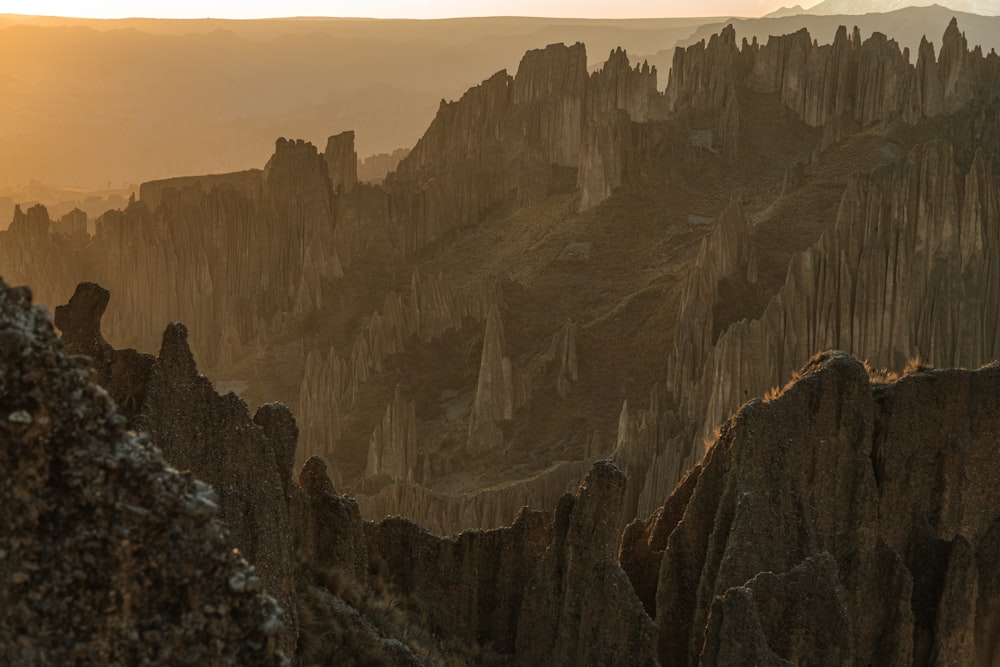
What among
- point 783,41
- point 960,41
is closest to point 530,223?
point 783,41

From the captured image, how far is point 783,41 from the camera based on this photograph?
60.2m

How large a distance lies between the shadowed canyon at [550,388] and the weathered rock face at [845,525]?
32mm

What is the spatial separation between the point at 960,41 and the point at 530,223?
20479 millimetres

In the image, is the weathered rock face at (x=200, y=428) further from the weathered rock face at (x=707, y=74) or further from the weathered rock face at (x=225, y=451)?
the weathered rock face at (x=707, y=74)

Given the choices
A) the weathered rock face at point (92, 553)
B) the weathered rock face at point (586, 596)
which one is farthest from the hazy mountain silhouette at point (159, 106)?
the weathered rock face at point (92, 553)

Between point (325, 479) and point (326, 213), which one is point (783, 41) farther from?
point (325, 479)

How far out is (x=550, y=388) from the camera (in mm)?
39844

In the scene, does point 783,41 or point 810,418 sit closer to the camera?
point 810,418

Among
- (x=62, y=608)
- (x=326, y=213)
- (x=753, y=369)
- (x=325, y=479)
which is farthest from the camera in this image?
(x=326, y=213)

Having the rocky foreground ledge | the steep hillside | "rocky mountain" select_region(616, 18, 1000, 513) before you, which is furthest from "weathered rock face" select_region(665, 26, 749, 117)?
the rocky foreground ledge

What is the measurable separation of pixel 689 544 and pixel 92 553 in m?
8.73

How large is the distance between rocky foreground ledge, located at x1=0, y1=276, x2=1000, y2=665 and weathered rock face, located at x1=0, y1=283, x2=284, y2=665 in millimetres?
2429

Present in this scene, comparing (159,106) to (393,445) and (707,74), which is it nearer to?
(707,74)

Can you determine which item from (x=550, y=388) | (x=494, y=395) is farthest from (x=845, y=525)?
(x=550, y=388)
